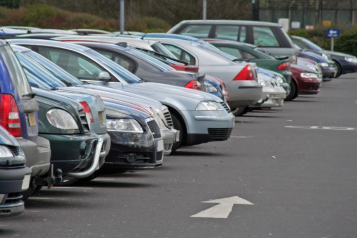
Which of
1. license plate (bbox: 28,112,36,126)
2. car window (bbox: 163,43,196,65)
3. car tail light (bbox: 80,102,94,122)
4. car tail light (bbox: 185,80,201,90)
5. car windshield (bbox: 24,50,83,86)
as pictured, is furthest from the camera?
car window (bbox: 163,43,196,65)

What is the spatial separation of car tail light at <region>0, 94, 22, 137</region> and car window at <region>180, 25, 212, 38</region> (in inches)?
677

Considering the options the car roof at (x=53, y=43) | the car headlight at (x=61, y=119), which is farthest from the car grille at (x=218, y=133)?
the car headlight at (x=61, y=119)

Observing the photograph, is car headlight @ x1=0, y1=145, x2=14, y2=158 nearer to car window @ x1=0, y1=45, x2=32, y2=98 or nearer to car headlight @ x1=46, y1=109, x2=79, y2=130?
car window @ x1=0, y1=45, x2=32, y2=98

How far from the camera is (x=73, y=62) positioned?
9445mm

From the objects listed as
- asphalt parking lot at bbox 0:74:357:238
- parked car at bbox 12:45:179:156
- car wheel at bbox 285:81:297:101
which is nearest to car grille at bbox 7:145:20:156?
asphalt parking lot at bbox 0:74:357:238

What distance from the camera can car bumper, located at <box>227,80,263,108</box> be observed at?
49.9 feet

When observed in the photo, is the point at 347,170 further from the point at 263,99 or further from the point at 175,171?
the point at 263,99

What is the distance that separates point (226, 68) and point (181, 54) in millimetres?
968

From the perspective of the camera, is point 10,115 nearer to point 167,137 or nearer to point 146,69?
point 167,137

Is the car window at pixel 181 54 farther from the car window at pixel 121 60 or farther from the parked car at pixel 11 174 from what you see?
the parked car at pixel 11 174

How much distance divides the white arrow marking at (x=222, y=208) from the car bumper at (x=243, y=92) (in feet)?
27.0

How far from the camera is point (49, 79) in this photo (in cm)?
783

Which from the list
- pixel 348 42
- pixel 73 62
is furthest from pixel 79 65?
pixel 348 42

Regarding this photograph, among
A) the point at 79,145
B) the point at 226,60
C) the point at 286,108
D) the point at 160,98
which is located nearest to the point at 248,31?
the point at 286,108
